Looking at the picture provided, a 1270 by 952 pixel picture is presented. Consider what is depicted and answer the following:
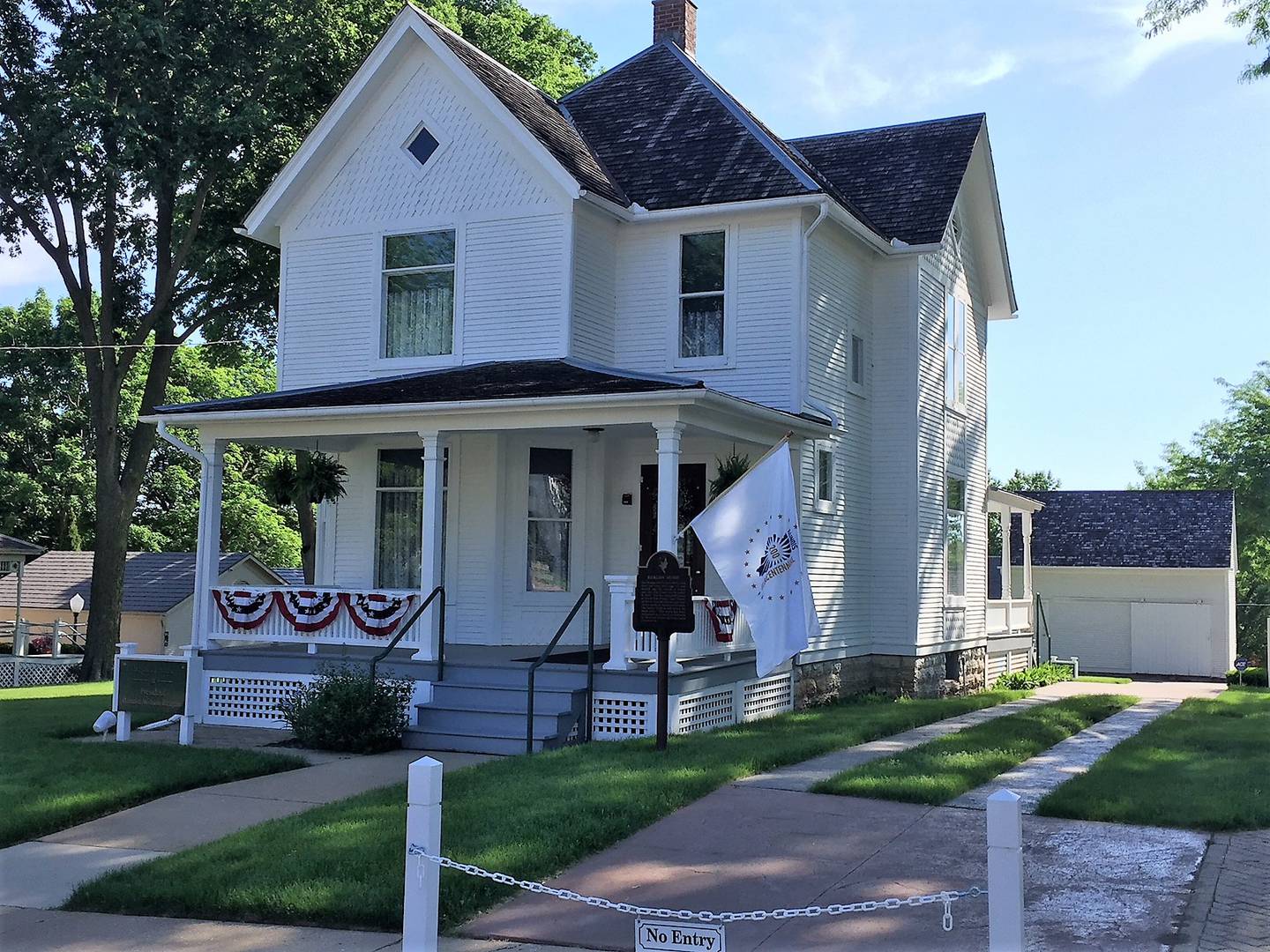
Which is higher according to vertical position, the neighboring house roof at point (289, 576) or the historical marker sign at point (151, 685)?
the neighboring house roof at point (289, 576)

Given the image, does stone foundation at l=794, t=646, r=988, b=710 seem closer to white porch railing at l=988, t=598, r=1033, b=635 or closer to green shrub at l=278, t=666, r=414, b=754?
white porch railing at l=988, t=598, r=1033, b=635

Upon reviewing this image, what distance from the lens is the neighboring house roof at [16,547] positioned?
32625 millimetres

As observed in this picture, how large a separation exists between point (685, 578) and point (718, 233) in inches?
277

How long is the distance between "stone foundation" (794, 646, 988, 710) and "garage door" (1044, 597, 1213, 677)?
1334 cm

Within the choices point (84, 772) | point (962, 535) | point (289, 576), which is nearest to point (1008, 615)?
point (962, 535)

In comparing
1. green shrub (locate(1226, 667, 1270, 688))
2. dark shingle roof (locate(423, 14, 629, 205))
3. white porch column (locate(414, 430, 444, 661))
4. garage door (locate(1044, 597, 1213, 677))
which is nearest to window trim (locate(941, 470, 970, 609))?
dark shingle roof (locate(423, 14, 629, 205))

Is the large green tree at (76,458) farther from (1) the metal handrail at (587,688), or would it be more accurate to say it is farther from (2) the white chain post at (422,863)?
(2) the white chain post at (422,863)

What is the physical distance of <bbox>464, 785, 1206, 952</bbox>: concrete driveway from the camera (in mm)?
6840

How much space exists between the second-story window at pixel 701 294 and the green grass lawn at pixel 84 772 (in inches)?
315

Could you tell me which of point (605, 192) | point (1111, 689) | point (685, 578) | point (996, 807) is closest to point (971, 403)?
point (1111, 689)

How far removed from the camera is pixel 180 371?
4400 cm

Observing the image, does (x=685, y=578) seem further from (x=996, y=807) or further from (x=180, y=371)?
(x=180, y=371)

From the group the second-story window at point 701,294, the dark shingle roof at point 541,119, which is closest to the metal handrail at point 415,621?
the second-story window at point 701,294

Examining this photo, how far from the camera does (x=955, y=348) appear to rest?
22.2m
